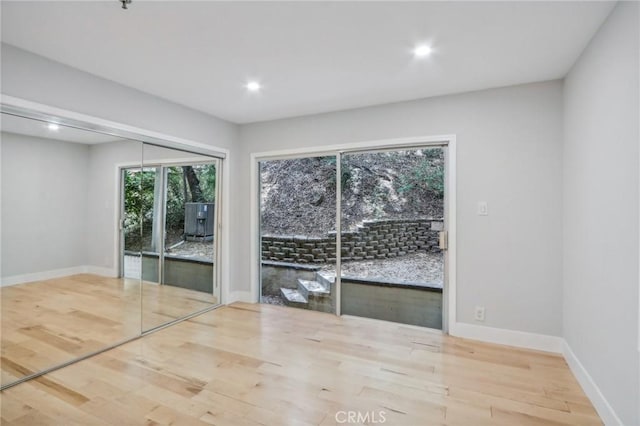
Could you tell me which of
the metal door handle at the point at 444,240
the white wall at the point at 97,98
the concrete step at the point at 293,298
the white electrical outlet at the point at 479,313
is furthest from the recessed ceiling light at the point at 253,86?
the white electrical outlet at the point at 479,313

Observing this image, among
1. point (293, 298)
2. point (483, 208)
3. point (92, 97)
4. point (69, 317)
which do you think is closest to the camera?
point (92, 97)

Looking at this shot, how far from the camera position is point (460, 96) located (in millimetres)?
3039

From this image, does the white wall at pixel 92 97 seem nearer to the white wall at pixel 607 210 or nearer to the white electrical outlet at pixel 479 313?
the white electrical outlet at pixel 479 313

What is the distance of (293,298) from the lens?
4098 millimetres

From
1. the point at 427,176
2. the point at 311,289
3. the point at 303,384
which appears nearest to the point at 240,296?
the point at 311,289

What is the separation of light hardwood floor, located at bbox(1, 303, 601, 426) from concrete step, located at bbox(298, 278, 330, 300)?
0.78 meters

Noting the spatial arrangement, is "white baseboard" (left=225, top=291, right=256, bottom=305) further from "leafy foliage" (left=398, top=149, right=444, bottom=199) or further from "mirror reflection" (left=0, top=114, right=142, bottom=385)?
"leafy foliage" (left=398, top=149, right=444, bottom=199)

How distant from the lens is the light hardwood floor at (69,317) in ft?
7.69

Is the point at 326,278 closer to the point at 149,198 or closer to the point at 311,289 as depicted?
the point at 311,289

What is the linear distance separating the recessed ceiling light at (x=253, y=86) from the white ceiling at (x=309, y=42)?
68mm

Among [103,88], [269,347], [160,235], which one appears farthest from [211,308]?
[103,88]

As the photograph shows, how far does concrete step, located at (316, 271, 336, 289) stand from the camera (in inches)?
149

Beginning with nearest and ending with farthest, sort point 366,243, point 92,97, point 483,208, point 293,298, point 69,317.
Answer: point 92,97 < point 69,317 < point 483,208 < point 366,243 < point 293,298

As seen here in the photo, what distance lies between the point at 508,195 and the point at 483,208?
0.78ft
